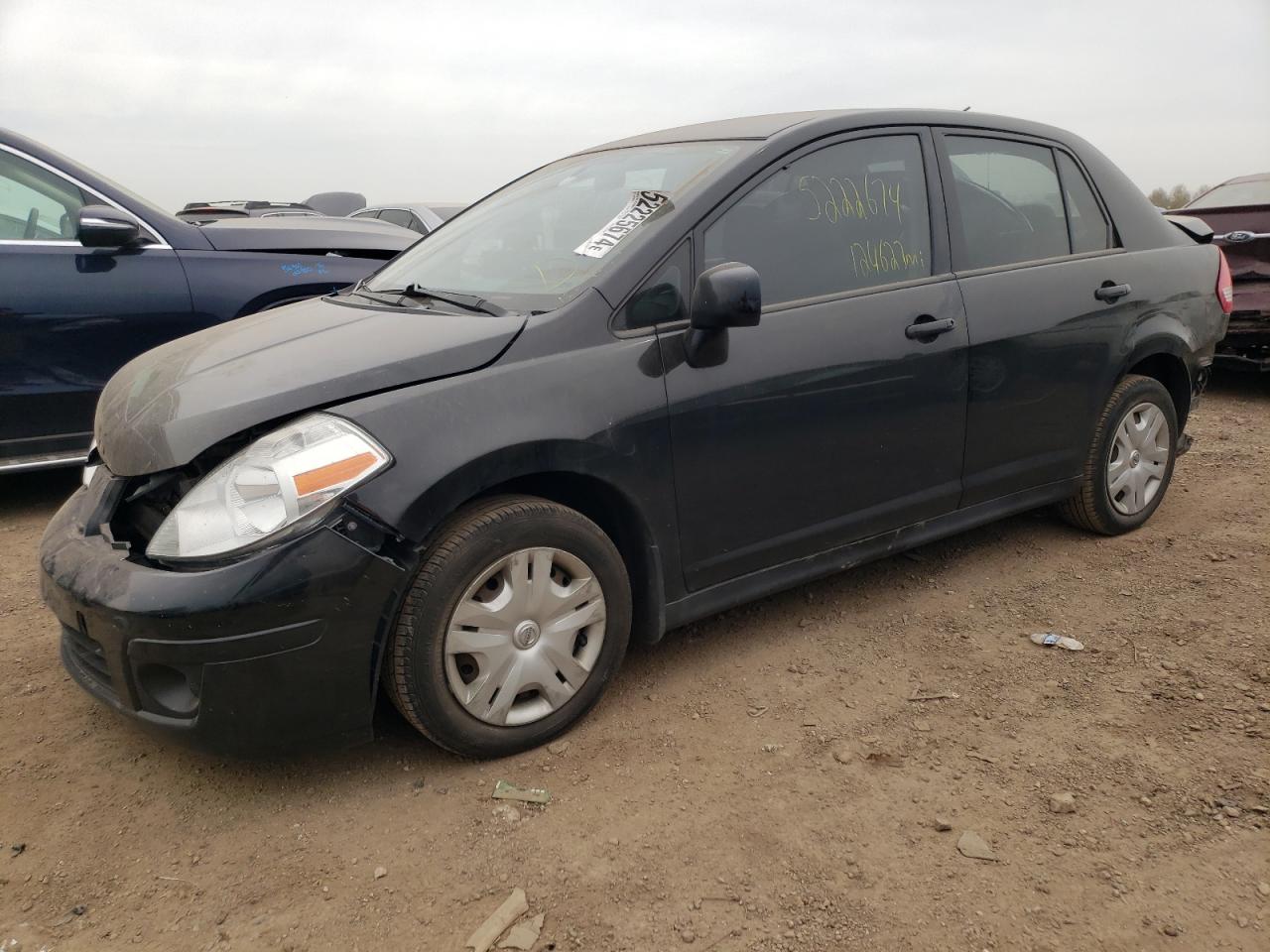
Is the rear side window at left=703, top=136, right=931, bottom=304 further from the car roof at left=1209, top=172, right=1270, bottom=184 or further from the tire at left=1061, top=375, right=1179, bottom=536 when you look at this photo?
the car roof at left=1209, top=172, right=1270, bottom=184

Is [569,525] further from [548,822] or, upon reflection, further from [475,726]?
[548,822]

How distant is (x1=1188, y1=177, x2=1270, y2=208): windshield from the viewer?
22.5ft

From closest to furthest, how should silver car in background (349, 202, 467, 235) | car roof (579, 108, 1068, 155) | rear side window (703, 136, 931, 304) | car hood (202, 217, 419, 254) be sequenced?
rear side window (703, 136, 931, 304) → car roof (579, 108, 1068, 155) → car hood (202, 217, 419, 254) → silver car in background (349, 202, 467, 235)

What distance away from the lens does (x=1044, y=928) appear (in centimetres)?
193

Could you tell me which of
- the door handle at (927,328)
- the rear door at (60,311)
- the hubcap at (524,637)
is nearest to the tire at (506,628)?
the hubcap at (524,637)

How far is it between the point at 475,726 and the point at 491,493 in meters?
0.60

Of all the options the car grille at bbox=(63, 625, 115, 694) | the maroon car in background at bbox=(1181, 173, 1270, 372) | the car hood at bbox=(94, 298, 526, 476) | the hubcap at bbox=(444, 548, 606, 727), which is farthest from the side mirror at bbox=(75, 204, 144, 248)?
the maroon car in background at bbox=(1181, 173, 1270, 372)

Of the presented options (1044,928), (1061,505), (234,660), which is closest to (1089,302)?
(1061,505)

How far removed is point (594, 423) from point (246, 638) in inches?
38.9

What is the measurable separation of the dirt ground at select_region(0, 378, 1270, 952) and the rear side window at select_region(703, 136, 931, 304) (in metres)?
1.20

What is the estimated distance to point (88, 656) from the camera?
7.86ft

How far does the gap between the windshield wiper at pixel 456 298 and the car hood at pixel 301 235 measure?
6.60 feet

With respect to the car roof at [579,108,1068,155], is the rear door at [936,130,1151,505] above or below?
below

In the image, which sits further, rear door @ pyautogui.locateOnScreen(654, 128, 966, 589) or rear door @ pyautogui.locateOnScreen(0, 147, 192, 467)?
rear door @ pyautogui.locateOnScreen(0, 147, 192, 467)
